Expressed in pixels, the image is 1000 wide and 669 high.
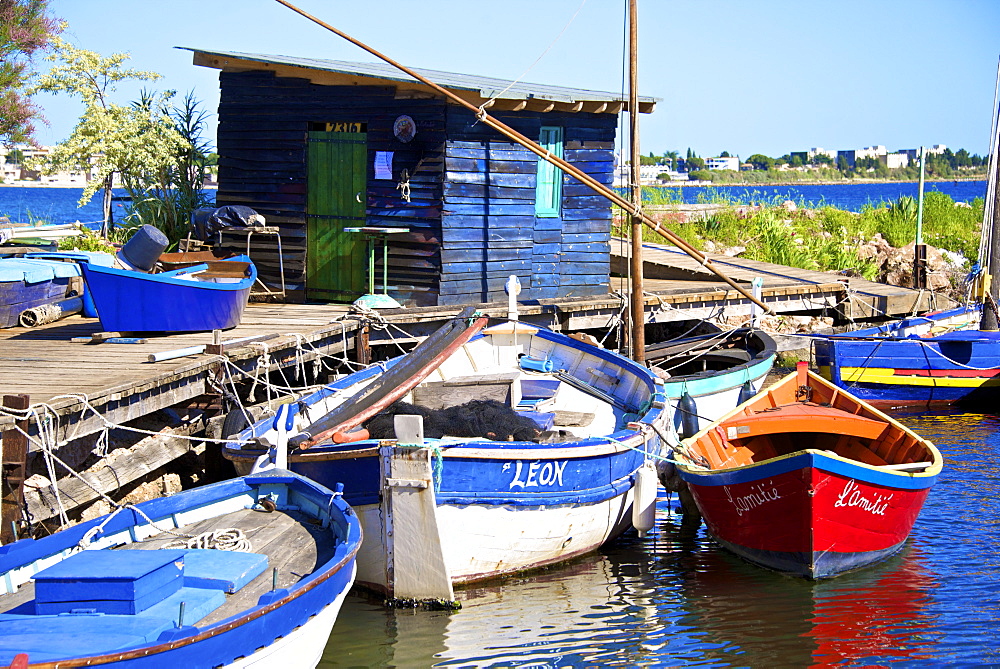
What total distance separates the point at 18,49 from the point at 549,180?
10053 millimetres

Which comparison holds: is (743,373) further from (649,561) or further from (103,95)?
Answer: (103,95)

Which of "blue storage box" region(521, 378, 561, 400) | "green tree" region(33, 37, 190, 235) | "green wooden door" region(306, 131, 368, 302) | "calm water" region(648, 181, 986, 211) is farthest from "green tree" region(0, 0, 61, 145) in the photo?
"calm water" region(648, 181, 986, 211)

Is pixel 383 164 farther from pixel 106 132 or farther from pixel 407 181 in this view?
pixel 106 132

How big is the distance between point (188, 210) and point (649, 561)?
36.8 feet

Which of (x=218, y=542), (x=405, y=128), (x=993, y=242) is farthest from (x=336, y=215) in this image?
(x=993, y=242)

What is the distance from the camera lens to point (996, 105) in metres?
16.0

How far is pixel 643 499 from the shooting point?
899cm

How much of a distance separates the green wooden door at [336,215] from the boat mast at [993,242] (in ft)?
33.1

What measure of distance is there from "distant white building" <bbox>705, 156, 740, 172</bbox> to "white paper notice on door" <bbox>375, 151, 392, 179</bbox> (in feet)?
462

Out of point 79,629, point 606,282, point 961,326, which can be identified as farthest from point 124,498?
point 961,326

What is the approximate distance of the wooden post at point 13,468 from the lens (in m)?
7.02

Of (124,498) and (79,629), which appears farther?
(124,498)

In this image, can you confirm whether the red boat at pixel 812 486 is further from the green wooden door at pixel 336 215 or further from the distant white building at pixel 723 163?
the distant white building at pixel 723 163

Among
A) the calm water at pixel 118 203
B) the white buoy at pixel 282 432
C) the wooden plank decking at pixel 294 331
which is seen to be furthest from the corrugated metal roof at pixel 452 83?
the calm water at pixel 118 203
